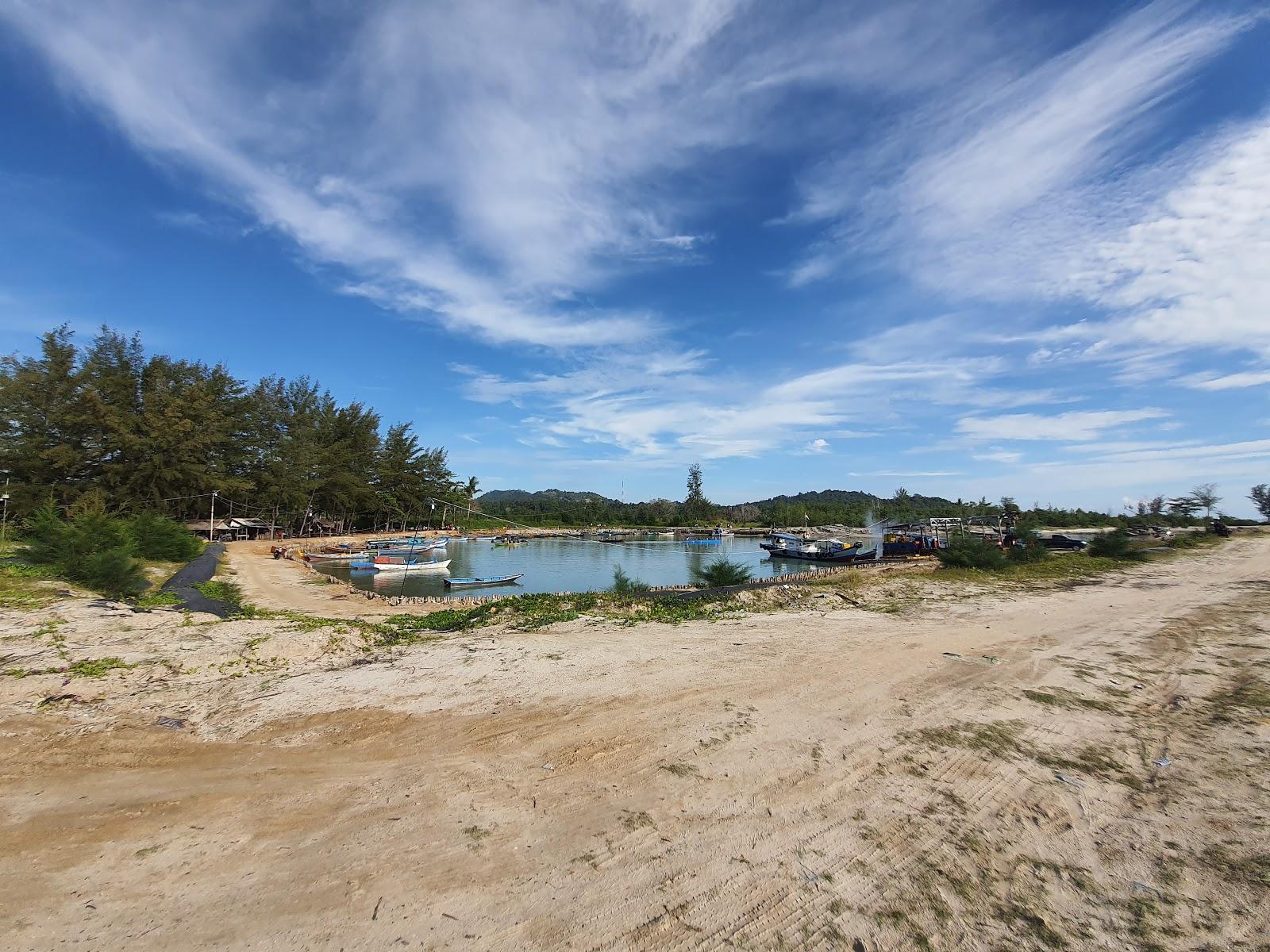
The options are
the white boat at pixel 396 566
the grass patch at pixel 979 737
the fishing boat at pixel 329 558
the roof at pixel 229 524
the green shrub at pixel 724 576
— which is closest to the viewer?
the grass patch at pixel 979 737

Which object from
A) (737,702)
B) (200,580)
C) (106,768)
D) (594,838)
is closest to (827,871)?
(594,838)

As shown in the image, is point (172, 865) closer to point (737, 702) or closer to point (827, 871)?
point (827, 871)

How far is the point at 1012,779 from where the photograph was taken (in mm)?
4777

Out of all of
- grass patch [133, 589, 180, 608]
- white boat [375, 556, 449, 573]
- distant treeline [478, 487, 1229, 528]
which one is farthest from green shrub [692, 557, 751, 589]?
distant treeline [478, 487, 1229, 528]

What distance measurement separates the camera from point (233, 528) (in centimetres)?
4938

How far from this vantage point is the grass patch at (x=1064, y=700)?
6.66 meters

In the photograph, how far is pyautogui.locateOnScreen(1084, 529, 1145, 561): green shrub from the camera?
91.3 ft

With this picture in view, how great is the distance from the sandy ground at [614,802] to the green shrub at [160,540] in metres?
19.5

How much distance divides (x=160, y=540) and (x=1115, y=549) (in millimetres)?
46488

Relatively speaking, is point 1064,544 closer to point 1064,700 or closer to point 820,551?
point 820,551

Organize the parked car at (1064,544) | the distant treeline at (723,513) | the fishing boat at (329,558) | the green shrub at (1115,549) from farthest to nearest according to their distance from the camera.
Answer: the distant treeline at (723,513), the fishing boat at (329,558), the parked car at (1064,544), the green shrub at (1115,549)

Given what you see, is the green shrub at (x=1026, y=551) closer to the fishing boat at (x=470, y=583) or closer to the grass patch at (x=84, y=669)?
the fishing boat at (x=470, y=583)

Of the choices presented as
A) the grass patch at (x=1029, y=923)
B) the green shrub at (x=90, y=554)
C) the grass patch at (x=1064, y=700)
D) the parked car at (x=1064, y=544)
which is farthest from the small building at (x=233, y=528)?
the parked car at (x=1064, y=544)

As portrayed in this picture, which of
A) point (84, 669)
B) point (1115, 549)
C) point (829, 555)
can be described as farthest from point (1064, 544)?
point (84, 669)
